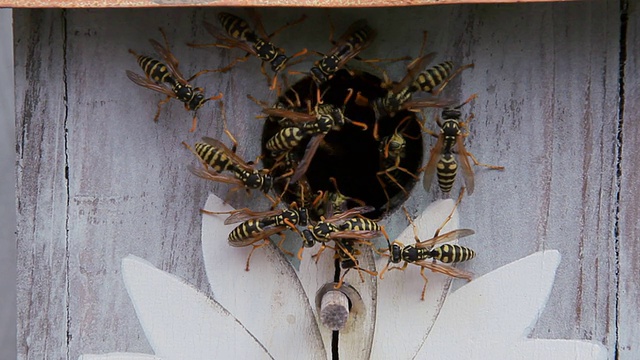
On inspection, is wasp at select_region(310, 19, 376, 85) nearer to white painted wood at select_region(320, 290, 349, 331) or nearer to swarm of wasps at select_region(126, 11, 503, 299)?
swarm of wasps at select_region(126, 11, 503, 299)

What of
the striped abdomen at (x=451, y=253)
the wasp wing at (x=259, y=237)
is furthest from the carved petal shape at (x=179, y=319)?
the striped abdomen at (x=451, y=253)

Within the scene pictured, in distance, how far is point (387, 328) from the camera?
262 centimetres

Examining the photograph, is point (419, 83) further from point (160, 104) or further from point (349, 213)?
point (160, 104)

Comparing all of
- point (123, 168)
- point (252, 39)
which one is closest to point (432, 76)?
point (252, 39)

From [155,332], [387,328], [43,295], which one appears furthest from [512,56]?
[43,295]

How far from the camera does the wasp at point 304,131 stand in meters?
2.57

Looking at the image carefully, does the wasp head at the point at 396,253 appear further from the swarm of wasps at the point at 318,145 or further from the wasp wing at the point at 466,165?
the wasp wing at the point at 466,165

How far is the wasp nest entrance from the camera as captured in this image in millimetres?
2684

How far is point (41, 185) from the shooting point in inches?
106

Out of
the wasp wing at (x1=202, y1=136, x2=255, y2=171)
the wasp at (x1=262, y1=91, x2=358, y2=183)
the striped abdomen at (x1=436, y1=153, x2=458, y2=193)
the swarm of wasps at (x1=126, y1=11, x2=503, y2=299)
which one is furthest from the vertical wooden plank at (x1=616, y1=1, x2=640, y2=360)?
the wasp wing at (x1=202, y1=136, x2=255, y2=171)

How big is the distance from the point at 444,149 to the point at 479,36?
0.29m

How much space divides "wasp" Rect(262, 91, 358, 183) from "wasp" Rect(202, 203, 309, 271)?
0.26 ft

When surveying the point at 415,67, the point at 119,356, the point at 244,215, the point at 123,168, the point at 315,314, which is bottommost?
the point at 119,356

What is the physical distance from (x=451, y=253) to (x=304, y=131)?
442 millimetres
